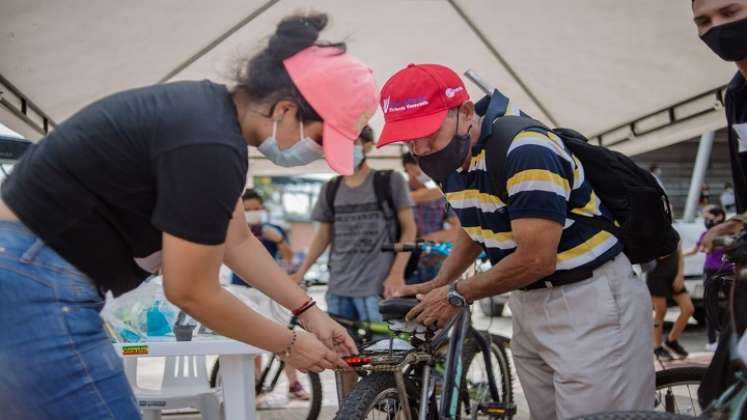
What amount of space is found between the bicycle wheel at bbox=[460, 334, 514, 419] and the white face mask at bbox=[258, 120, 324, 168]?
1965mm

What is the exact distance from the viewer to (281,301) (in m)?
2.41

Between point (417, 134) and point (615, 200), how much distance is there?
27.8 inches

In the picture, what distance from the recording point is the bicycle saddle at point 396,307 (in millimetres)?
2977

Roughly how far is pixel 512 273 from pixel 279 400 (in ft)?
11.7

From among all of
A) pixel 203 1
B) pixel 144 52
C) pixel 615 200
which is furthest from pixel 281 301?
pixel 144 52

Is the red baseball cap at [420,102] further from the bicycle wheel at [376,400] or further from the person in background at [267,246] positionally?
the person in background at [267,246]

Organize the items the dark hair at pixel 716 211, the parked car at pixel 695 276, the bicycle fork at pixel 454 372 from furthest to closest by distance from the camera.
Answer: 1. the parked car at pixel 695 276
2. the dark hair at pixel 716 211
3. the bicycle fork at pixel 454 372

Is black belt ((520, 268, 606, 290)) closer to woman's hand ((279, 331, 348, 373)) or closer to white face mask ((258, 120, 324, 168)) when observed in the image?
woman's hand ((279, 331, 348, 373))

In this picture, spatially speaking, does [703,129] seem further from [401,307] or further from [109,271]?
[109,271]

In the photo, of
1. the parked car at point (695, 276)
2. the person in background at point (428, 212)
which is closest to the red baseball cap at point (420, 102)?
the person in background at point (428, 212)

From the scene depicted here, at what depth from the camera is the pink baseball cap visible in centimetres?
181

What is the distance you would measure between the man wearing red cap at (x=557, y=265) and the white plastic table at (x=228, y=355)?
0.96 metres

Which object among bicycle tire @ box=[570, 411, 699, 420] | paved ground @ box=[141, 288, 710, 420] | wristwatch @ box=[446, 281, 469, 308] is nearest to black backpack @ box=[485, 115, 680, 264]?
wristwatch @ box=[446, 281, 469, 308]

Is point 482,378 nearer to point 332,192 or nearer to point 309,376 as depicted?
point 309,376
